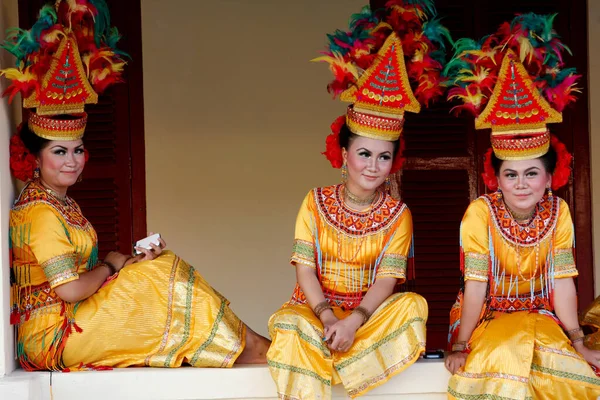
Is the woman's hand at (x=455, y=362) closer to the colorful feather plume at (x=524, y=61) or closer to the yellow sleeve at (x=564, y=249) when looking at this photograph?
→ the yellow sleeve at (x=564, y=249)

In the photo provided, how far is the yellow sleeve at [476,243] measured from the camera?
12.5 feet

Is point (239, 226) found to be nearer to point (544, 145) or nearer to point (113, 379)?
point (113, 379)

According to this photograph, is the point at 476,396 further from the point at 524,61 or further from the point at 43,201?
the point at 43,201

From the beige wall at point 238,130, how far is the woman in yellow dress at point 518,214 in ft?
4.63

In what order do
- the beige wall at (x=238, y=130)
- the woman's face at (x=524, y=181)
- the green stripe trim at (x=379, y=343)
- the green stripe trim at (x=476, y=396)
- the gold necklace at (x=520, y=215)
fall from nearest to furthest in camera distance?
the green stripe trim at (x=476, y=396), the green stripe trim at (x=379, y=343), the woman's face at (x=524, y=181), the gold necklace at (x=520, y=215), the beige wall at (x=238, y=130)

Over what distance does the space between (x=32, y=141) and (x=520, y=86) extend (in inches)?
78.0

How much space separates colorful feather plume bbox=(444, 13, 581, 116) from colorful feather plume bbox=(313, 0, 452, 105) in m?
0.12

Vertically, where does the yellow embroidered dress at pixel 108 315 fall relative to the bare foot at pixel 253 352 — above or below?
above

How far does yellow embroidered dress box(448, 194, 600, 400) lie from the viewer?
358 cm

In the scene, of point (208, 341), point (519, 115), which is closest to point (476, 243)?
→ point (519, 115)

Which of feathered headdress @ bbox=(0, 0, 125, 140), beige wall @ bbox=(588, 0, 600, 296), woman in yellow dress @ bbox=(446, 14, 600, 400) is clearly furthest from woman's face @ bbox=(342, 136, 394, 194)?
beige wall @ bbox=(588, 0, 600, 296)

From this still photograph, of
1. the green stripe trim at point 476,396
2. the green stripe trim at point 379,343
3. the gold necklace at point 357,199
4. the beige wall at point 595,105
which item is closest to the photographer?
the green stripe trim at point 476,396

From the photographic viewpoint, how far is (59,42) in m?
3.93

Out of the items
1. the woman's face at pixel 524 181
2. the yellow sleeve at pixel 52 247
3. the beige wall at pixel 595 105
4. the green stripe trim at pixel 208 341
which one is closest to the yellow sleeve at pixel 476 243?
the woman's face at pixel 524 181
